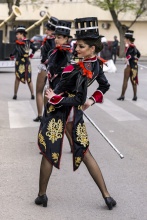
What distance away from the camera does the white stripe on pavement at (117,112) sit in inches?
453

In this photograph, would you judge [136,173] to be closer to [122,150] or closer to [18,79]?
[122,150]

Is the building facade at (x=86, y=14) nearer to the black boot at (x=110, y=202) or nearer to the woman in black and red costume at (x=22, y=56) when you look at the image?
the woman in black and red costume at (x=22, y=56)

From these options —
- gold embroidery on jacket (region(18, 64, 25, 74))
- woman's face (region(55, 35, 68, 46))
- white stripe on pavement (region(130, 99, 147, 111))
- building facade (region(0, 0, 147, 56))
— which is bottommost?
building facade (region(0, 0, 147, 56))

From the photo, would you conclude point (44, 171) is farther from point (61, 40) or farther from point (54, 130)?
point (61, 40)

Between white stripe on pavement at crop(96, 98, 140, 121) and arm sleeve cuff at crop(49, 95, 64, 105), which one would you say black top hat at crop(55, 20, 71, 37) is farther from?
white stripe on pavement at crop(96, 98, 140, 121)

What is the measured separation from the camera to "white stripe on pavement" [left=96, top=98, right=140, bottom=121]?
A: 11.5 metres

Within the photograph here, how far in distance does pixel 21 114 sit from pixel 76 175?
506cm

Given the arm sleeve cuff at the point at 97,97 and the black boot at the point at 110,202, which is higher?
the arm sleeve cuff at the point at 97,97

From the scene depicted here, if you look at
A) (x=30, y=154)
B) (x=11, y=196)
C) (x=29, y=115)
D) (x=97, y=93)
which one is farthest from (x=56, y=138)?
(x=29, y=115)

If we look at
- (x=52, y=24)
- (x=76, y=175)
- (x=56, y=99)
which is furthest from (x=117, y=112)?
(x=56, y=99)

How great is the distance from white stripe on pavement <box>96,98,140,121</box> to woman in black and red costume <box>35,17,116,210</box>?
601 centimetres

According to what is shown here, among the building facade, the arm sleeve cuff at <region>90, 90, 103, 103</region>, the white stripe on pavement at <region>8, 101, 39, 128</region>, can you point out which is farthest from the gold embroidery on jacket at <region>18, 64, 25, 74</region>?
the building facade

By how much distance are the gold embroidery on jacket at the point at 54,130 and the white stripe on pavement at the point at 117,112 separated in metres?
6.11

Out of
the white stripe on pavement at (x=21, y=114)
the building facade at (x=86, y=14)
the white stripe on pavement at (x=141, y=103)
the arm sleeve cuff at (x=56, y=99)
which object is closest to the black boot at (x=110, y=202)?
the arm sleeve cuff at (x=56, y=99)
